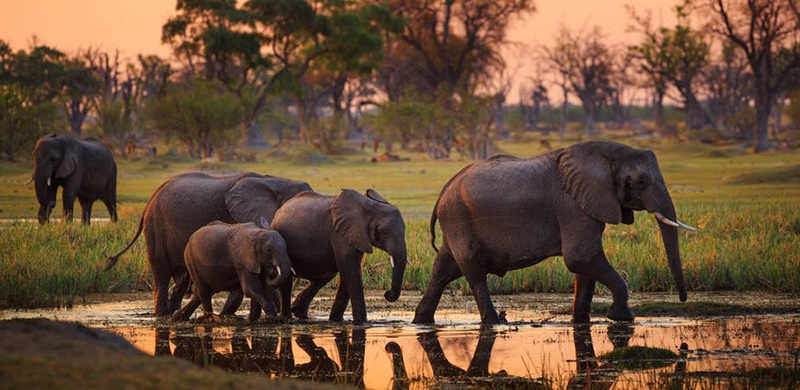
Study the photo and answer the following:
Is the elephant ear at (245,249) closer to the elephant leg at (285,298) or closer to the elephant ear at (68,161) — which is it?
the elephant leg at (285,298)

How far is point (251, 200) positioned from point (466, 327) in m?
2.43

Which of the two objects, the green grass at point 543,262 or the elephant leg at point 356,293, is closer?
the elephant leg at point 356,293

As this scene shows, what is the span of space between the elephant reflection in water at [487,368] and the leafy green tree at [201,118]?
131 ft

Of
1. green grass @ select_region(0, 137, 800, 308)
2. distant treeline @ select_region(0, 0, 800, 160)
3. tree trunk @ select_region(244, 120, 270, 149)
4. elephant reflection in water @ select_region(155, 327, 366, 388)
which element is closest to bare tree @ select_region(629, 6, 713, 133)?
distant treeline @ select_region(0, 0, 800, 160)

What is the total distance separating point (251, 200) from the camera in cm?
1110

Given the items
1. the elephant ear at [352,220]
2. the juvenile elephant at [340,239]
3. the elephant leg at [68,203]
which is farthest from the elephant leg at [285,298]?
the elephant leg at [68,203]

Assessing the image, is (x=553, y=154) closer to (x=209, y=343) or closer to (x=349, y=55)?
(x=209, y=343)

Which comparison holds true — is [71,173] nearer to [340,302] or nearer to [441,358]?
[340,302]

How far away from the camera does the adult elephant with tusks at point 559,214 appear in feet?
32.6

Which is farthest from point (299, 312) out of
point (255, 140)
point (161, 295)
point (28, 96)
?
point (255, 140)

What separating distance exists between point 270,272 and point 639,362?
343 centimetres

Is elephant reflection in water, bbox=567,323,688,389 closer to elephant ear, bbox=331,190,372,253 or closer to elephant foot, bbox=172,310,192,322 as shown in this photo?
elephant ear, bbox=331,190,372,253

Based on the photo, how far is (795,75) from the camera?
70.1 m

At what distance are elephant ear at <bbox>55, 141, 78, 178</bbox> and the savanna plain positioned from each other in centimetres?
221
